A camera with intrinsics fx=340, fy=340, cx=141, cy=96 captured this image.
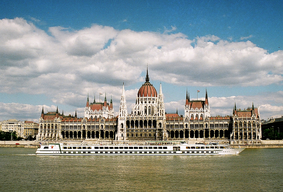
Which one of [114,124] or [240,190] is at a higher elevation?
[114,124]

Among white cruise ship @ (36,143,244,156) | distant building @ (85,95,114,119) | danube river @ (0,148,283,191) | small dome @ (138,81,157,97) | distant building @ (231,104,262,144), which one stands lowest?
danube river @ (0,148,283,191)

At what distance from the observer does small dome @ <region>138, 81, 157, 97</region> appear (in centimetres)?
15162

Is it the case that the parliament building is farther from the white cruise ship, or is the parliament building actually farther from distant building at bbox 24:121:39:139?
the white cruise ship

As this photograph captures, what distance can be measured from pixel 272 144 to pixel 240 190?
87.1 metres

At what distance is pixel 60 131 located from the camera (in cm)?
14862

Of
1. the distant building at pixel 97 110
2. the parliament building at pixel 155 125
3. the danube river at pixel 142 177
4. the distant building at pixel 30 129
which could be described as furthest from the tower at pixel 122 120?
the distant building at pixel 30 129

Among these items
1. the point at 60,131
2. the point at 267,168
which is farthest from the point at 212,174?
the point at 60,131

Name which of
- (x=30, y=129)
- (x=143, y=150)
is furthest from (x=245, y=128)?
(x=30, y=129)

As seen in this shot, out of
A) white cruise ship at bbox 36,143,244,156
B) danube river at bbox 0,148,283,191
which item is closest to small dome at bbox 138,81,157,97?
white cruise ship at bbox 36,143,244,156

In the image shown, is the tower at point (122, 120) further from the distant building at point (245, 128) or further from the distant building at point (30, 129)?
the distant building at point (30, 129)

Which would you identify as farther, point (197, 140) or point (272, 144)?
point (197, 140)

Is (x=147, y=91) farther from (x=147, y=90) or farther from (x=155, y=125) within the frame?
(x=155, y=125)

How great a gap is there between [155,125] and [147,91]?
19.9 m

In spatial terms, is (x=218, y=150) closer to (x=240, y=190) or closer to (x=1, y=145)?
(x=240, y=190)
